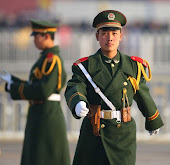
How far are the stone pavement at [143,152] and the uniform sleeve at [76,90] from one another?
13.8 ft

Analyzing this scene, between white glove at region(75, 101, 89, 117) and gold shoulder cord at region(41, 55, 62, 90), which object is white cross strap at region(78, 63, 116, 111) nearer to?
white glove at region(75, 101, 89, 117)

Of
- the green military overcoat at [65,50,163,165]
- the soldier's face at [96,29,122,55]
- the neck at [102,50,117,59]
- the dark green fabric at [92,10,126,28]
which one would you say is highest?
the dark green fabric at [92,10,126,28]

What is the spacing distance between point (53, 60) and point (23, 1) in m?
26.9

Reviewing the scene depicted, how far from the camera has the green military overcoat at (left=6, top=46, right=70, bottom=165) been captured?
23.9 ft

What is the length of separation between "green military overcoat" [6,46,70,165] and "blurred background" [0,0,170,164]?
444cm

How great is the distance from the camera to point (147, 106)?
5.68 metres

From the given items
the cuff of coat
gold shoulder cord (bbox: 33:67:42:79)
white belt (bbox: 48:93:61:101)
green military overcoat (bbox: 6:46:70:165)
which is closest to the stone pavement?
green military overcoat (bbox: 6:46:70:165)

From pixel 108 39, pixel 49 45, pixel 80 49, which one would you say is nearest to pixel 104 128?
pixel 108 39

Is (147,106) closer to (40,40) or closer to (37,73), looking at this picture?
(37,73)

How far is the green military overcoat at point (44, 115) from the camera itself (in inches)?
287

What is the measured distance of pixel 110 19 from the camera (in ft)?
18.3

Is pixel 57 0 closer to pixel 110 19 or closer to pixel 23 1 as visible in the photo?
pixel 23 1

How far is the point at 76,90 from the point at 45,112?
6.92 ft

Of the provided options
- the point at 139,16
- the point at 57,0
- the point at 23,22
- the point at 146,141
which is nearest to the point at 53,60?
the point at 146,141
